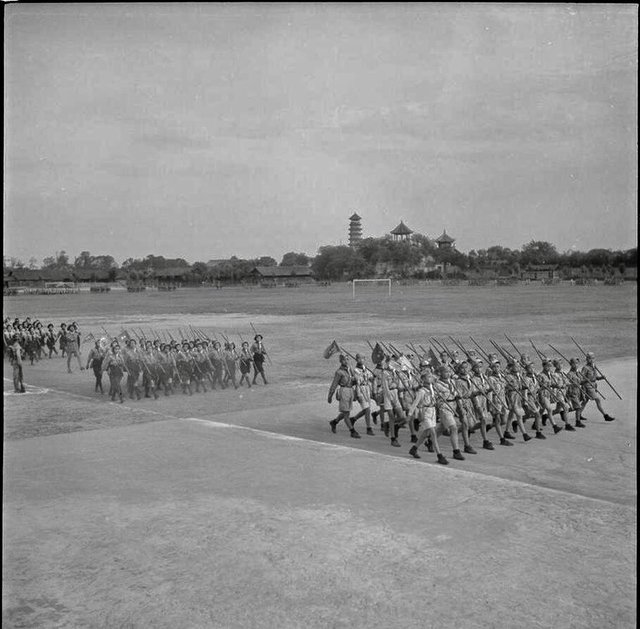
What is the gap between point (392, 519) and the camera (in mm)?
8164

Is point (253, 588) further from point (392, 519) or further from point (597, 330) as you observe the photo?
point (597, 330)

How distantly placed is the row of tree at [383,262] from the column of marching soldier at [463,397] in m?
7.49

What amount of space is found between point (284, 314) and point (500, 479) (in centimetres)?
2834

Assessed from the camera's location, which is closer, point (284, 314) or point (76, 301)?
point (76, 301)

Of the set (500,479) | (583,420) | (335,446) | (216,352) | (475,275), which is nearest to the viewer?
(500,479)

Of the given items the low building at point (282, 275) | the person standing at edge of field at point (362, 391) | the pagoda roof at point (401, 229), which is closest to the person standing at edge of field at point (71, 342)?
the pagoda roof at point (401, 229)

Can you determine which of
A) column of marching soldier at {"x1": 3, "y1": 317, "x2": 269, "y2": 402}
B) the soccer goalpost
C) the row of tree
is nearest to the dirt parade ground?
column of marching soldier at {"x1": 3, "y1": 317, "x2": 269, "y2": 402}

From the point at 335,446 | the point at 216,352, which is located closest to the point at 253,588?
the point at 335,446

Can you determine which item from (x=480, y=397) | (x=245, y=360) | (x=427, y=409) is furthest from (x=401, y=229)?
(x=427, y=409)

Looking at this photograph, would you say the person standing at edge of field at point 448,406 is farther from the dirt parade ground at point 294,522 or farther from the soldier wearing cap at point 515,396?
the soldier wearing cap at point 515,396

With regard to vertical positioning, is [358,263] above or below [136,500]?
above

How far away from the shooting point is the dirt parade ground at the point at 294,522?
20.2 feet

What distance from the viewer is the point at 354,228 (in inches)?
778

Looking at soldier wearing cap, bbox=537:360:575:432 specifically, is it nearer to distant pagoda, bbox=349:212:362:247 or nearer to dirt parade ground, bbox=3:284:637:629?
dirt parade ground, bbox=3:284:637:629
